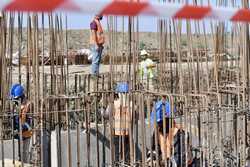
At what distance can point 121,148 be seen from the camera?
4.25m

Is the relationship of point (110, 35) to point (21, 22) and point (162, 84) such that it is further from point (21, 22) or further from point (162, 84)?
point (162, 84)

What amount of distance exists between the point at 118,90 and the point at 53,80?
0.60 metres

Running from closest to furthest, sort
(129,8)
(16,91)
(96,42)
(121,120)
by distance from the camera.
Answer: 1. (129,8)
2. (121,120)
3. (16,91)
4. (96,42)

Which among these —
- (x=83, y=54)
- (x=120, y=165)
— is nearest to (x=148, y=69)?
(x=120, y=165)

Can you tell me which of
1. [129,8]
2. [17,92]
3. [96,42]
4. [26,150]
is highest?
[96,42]

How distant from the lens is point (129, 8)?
1885mm

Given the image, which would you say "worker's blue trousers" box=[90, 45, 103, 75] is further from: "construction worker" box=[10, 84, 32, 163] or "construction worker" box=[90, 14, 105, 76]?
"construction worker" box=[10, 84, 32, 163]

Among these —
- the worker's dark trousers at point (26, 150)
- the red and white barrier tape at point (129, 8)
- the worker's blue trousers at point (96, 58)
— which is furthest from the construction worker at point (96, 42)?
the red and white barrier tape at point (129, 8)

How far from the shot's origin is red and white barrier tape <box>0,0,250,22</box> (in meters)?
1.62

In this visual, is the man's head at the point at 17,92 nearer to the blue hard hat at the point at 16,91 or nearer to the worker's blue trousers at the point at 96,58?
the blue hard hat at the point at 16,91

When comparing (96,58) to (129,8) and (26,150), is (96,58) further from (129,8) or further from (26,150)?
(129,8)

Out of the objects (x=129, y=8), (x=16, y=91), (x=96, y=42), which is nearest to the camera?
(x=129, y=8)

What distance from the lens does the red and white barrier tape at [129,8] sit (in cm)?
162

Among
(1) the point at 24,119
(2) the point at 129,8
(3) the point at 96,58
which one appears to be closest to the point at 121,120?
(1) the point at 24,119
